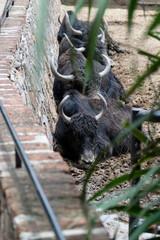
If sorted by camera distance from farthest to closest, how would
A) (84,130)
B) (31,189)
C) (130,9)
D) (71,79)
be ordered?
1. (71,79)
2. (84,130)
3. (31,189)
4. (130,9)

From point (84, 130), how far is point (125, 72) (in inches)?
134

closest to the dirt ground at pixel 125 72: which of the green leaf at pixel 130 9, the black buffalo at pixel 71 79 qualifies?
the green leaf at pixel 130 9

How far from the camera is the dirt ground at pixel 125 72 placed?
43.2 inches

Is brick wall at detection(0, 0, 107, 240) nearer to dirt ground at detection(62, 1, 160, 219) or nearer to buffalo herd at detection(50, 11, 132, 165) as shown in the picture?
dirt ground at detection(62, 1, 160, 219)

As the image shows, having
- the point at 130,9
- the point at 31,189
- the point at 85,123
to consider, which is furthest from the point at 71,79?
the point at 130,9

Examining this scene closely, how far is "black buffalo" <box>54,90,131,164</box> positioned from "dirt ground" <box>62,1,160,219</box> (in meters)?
0.19

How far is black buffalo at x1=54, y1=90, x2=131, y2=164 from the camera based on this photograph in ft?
18.9

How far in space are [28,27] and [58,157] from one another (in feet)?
12.3

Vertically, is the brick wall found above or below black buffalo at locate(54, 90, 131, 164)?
above

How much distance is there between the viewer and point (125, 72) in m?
8.88

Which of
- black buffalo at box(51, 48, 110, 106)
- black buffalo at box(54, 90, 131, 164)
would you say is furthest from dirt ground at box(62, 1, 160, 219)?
black buffalo at box(51, 48, 110, 106)

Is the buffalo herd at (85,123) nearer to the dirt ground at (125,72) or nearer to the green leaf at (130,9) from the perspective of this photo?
the dirt ground at (125,72)

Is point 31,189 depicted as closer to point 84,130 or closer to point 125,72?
point 84,130

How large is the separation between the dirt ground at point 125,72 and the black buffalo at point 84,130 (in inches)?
7.5
